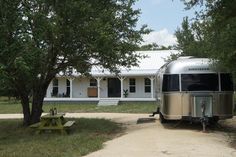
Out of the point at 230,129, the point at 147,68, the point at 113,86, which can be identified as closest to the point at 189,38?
the point at 147,68

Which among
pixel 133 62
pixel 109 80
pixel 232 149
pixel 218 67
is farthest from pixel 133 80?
pixel 232 149

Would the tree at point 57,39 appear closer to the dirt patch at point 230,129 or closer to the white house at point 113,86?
the dirt patch at point 230,129

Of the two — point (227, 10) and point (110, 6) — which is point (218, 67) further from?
point (110, 6)

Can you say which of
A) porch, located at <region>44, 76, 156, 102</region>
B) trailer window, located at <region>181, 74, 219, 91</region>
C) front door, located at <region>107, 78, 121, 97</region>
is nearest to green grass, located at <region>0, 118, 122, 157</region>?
trailer window, located at <region>181, 74, 219, 91</region>

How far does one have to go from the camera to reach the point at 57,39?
2062 cm

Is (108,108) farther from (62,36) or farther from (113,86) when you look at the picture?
(62,36)

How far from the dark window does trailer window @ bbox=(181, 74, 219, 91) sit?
0.25 meters

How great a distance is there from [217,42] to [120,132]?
5017mm

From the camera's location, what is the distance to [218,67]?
797 inches

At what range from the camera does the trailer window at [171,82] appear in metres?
20.3

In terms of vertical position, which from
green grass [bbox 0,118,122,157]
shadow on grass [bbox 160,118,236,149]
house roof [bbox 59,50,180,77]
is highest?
house roof [bbox 59,50,180,77]

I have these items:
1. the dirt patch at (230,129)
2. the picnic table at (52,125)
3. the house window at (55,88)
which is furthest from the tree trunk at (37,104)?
the house window at (55,88)

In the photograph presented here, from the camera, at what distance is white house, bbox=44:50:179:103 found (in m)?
45.2

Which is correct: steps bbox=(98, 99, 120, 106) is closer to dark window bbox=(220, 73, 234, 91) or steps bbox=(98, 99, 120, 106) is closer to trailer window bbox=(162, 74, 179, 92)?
trailer window bbox=(162, 74, 179, 92)
